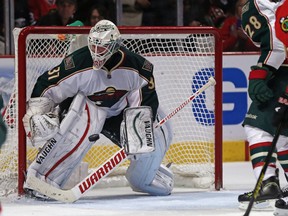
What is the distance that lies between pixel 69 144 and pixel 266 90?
1347 mm

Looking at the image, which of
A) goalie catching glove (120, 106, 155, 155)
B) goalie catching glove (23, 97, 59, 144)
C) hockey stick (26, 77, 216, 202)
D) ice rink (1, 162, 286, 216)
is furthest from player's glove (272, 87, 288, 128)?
goalie catching glove (23, 97, 59, 144)

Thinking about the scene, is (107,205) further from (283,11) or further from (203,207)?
(283,11)

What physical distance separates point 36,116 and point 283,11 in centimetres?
148

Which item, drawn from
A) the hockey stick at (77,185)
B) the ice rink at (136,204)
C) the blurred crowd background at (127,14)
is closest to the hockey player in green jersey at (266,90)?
the ice rink at (136,204)

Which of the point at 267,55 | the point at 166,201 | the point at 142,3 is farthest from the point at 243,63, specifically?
the point at 267,55

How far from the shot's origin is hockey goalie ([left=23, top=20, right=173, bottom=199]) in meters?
6.09


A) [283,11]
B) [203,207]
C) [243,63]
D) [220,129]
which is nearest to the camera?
[283,11]

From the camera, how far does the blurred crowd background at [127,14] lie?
8.02 m

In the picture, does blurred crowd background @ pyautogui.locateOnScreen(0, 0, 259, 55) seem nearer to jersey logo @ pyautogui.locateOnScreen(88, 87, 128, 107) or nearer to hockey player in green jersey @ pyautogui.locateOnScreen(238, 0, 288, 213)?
jersey logo @ pyautogui.locateOnScreen(88, 87, 128, 107)

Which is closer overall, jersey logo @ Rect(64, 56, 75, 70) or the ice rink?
the ice rink

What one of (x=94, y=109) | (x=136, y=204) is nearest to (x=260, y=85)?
(x=136, y=204)

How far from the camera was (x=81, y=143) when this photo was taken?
6.30m

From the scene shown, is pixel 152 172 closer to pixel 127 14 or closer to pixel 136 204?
pixel 136 204

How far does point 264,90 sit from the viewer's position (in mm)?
5352
